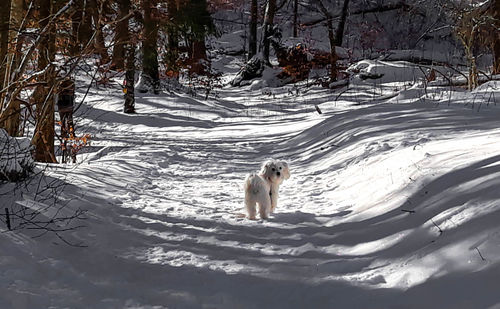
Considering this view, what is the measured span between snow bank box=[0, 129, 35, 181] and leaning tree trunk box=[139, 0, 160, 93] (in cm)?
1069

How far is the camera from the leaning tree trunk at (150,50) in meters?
16.2

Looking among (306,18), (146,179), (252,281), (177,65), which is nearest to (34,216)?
(252,281)

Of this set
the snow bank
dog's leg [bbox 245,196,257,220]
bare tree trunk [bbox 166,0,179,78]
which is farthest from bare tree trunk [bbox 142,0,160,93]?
dog's leg [bbox 245,196,257,220]

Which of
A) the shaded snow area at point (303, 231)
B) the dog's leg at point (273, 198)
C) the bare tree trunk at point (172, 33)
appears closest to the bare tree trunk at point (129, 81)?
the bare tree trunk at point (172, 33)

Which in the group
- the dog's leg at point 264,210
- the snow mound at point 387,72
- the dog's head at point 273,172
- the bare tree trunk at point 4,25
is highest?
the bare tree trunk at point 4,25

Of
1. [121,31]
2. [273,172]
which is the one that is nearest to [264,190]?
[273,172]

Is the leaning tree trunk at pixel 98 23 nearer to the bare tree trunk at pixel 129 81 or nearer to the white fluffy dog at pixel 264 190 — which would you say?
the white fluffy dog at pixel 264 190

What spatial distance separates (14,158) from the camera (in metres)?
5.06

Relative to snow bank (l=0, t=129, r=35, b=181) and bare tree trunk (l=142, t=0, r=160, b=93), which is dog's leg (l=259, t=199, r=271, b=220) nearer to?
snow bank (l=0, t=129, r=35, b=181)

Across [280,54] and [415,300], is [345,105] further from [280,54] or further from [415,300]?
[415,300]

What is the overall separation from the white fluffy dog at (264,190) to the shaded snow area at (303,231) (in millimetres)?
143

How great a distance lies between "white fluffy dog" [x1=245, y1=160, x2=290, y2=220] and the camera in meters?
5.33

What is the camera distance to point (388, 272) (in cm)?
346

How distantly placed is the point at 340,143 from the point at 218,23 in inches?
1344
